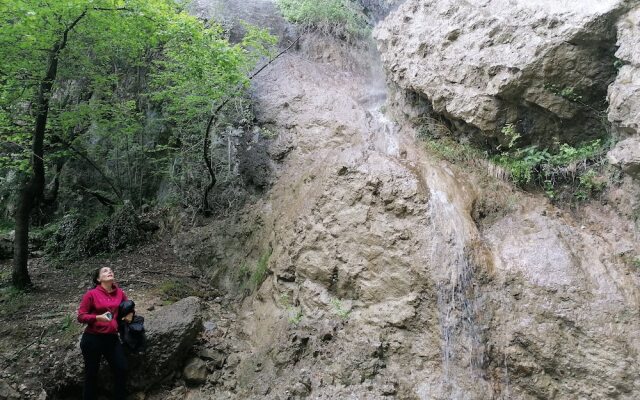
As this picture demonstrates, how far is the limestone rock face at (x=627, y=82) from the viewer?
20.0 feet

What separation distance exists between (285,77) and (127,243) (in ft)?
21.5

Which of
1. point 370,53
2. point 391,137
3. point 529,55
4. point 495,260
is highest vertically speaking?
point 370,53

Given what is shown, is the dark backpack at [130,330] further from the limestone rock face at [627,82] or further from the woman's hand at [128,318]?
the limestone rock face at [627,82]

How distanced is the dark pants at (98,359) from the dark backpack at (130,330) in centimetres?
11

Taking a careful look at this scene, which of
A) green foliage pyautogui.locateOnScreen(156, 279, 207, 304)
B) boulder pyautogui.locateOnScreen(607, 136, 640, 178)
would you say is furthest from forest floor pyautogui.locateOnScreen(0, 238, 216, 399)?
boulder pyautogui.locateOnScreen(607, 136, 640, 178)

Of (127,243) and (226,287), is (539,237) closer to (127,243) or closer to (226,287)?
(226,287)

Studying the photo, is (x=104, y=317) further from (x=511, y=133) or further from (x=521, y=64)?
(x=521, y=64)

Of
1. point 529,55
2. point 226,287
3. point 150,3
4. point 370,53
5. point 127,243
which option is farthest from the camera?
Answer: point 370,53

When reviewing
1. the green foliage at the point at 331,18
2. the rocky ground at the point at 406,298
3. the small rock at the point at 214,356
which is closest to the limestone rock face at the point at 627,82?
the rocky ground at the point at 406,298

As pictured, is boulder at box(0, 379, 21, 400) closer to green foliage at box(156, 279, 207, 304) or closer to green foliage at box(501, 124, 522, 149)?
green foliage at box(156, 279, 207, 304)

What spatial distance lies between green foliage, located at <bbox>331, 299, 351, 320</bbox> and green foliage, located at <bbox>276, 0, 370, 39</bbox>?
10.7 meters

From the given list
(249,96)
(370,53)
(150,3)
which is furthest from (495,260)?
(370,53)

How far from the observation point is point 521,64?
24.5ft

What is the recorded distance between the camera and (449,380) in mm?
5406
